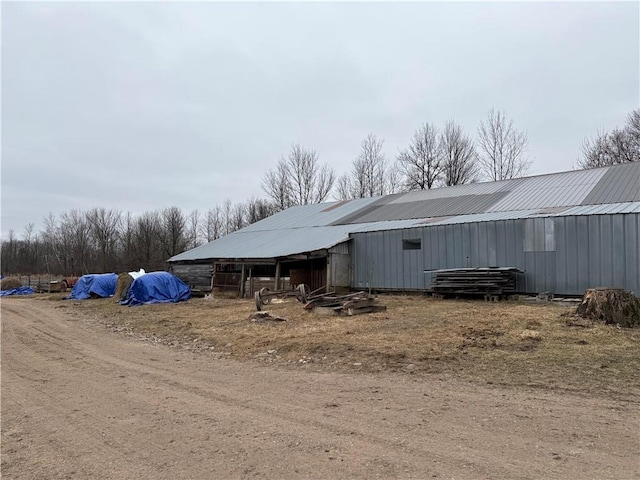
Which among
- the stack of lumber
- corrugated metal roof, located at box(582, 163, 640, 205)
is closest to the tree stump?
the stack of lumber

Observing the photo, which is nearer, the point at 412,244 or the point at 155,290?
the point at 412,244

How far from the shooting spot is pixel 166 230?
64.8 metres

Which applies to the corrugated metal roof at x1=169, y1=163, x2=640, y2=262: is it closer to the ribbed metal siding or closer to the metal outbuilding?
the metal outbuilding

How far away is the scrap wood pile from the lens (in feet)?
45.5

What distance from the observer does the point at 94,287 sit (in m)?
29.5

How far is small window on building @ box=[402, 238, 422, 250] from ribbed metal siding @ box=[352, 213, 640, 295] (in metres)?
0.19

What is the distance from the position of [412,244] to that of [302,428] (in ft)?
55.4

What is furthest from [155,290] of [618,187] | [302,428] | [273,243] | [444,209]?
[618,187]

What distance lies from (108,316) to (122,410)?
46.5ft

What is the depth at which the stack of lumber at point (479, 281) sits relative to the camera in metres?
17.0

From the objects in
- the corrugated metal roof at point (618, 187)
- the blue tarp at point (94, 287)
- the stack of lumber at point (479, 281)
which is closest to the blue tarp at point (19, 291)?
the blue tarp at point (94, 287)

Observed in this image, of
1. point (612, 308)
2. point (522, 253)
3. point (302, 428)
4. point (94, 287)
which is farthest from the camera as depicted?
point (94, 287)

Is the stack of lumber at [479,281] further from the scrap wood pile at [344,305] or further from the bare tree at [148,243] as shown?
the bare tree at [148,243]

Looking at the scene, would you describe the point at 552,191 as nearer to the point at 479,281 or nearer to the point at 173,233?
the point at 479,281
